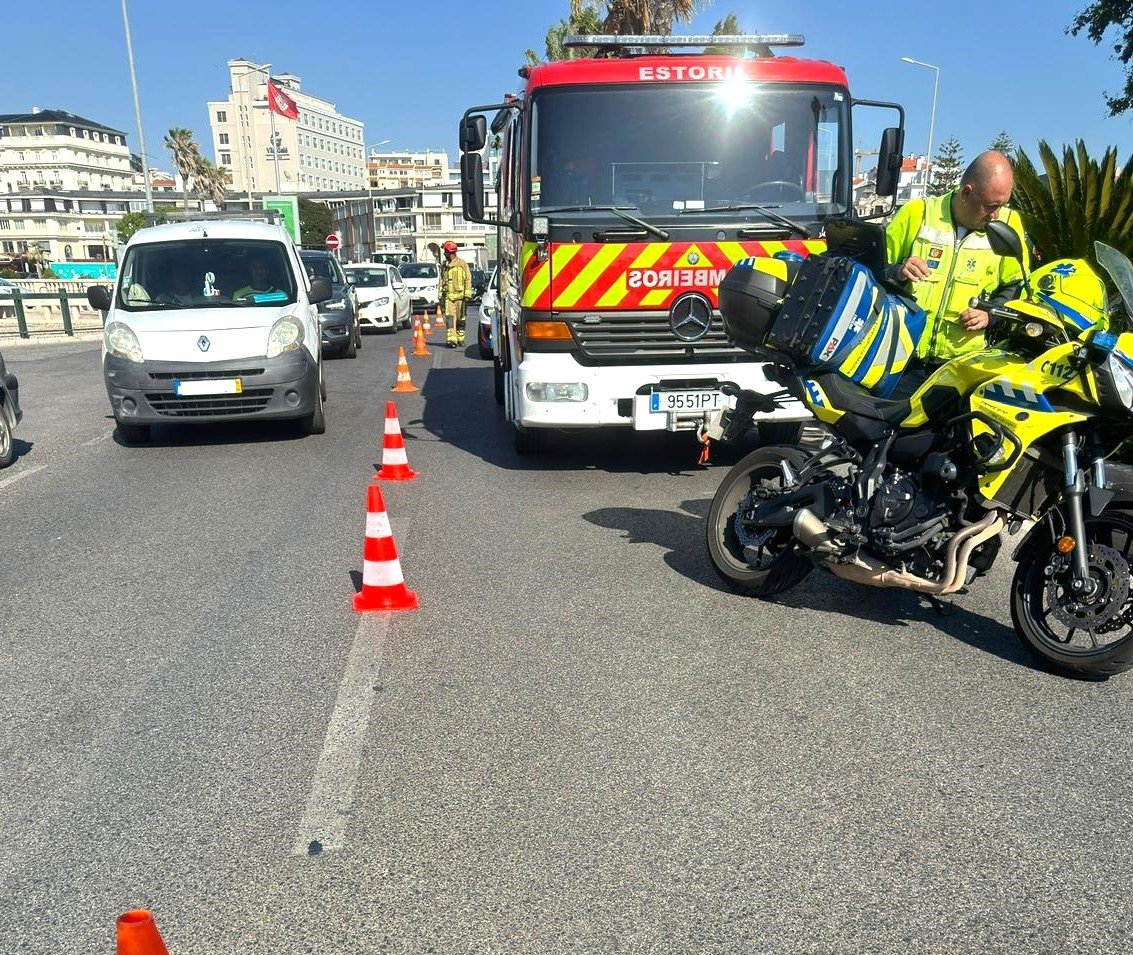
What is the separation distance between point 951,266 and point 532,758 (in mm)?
3295

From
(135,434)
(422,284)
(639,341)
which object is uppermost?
(639,341)

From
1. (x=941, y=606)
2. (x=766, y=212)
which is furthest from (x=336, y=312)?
(x=941, y=606)

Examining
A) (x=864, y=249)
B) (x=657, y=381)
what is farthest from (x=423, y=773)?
(x=657, y=381)

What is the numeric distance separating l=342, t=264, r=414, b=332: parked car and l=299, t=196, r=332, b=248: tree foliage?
9570 centimetres

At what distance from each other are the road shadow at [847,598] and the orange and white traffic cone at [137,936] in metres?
3.53

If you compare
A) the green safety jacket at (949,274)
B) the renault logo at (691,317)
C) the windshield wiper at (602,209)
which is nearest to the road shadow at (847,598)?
the green safety jacket at (949,274)

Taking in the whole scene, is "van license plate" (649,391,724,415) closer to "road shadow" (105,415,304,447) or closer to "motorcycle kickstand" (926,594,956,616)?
"motorcycle kickstand" (926,594,956,616)

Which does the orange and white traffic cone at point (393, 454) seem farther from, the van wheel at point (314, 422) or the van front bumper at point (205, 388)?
the van wheel at point (314, 422)

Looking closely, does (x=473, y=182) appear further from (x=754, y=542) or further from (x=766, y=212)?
(x=754, y=542)

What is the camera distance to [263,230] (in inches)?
401

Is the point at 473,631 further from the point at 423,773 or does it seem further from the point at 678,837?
the point at 678,837

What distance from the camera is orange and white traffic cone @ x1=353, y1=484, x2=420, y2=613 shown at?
4746 millimetres

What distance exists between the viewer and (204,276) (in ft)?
31.3

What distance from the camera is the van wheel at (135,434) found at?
31.0ft
